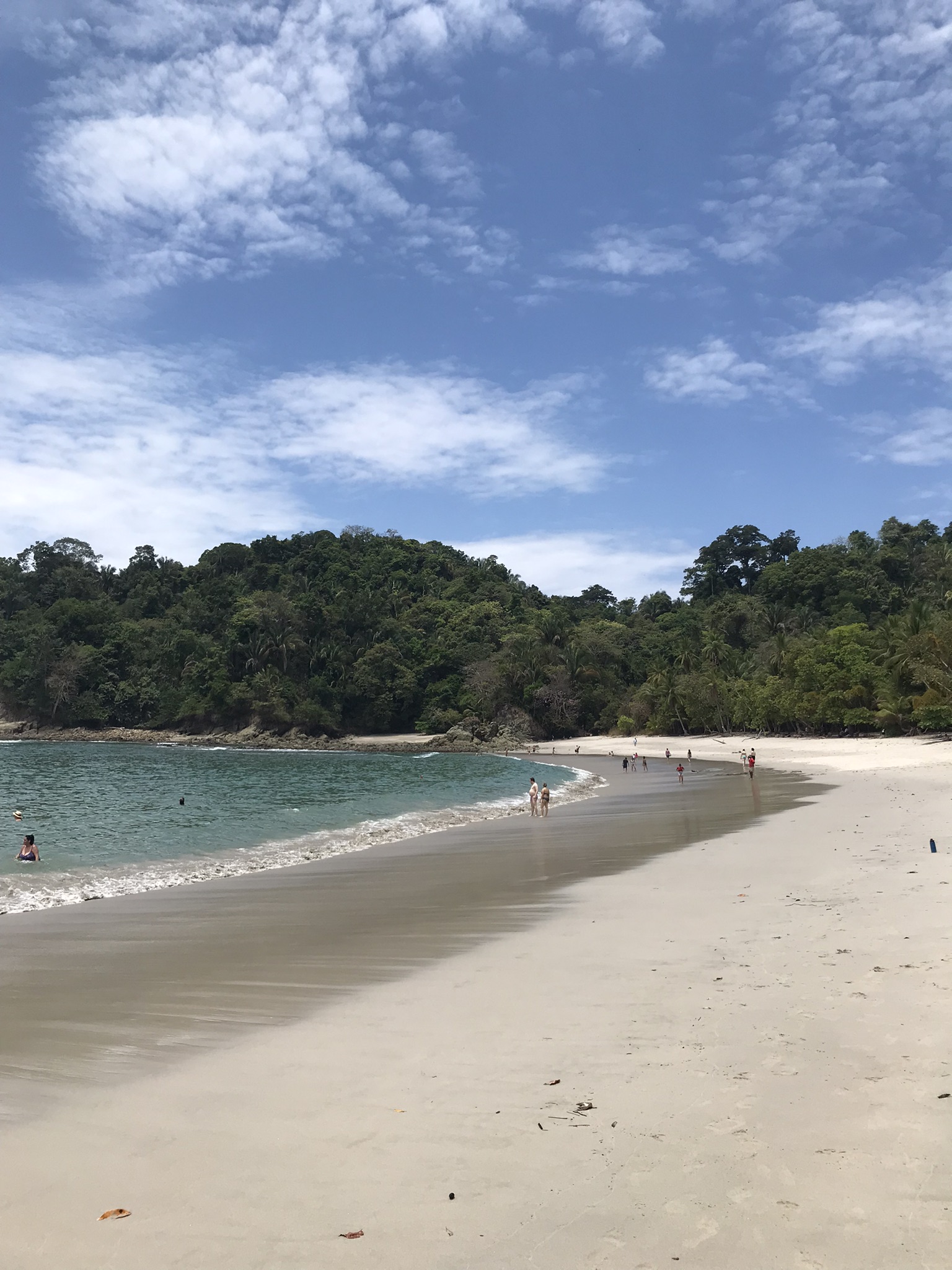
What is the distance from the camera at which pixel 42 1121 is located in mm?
5391

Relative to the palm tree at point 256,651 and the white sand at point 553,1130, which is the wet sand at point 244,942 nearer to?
the white sand at point 553,1130

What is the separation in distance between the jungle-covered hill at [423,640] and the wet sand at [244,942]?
58.9 metres

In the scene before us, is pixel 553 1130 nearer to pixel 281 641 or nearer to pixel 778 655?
pixel 778 655

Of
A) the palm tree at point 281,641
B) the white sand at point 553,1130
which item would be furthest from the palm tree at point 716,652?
the white sand at point 553,1130

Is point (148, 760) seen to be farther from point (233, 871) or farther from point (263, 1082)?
point (263, 1082)

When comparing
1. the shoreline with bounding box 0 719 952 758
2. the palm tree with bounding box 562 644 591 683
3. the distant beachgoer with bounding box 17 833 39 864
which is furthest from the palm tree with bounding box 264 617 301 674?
the distant beachgoer with bounding box 17 833 39 864

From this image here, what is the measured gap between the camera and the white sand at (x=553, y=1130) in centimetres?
388

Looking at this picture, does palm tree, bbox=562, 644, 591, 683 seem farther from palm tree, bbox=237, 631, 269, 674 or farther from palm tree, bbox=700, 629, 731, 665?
palm tree, bbox=237, 631, 269, 674

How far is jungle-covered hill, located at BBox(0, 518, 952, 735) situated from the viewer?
95750mm

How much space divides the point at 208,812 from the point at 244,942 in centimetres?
1991

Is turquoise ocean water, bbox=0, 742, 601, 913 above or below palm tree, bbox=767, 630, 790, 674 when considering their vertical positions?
below

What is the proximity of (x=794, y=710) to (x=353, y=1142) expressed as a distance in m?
67.3

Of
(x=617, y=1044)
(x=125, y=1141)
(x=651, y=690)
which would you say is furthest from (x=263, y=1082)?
(x=651, y=690)

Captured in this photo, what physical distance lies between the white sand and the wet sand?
70 cm
